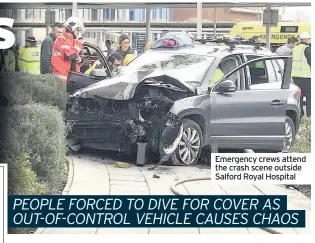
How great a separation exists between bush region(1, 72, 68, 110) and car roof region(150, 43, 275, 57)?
2.00ft

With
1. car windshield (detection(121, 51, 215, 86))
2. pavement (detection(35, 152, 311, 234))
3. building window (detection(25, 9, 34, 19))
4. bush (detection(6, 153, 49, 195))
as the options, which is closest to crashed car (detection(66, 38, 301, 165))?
car windshield (detection(121, 51, 215, 86))

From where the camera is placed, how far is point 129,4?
455 cm

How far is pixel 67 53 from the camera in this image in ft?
15.3

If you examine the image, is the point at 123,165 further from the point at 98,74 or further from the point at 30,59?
the point at 30,59

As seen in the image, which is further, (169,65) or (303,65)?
(169,65)

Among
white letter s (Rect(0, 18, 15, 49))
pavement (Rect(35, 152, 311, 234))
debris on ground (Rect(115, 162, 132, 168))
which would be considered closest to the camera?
white letter s (Rect(0, 18, 15, 49))

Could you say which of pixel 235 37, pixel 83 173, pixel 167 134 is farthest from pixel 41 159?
pixel 235 37

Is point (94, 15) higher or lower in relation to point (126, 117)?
higher

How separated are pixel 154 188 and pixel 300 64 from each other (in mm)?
1091

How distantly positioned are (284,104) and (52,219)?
1492mm

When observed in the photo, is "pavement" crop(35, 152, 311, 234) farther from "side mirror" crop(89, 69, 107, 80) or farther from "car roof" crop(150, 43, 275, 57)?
"car roof" crop(150, 43, 275, 57)

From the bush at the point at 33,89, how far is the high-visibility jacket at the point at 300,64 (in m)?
1.34

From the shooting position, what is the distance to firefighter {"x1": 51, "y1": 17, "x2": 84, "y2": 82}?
15.1 ft

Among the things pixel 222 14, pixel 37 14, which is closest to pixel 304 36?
pixel 222 14
